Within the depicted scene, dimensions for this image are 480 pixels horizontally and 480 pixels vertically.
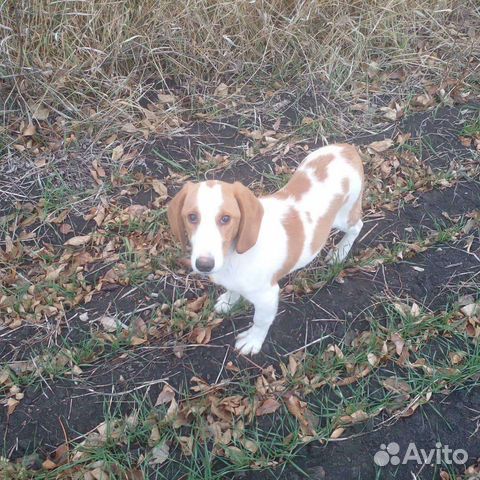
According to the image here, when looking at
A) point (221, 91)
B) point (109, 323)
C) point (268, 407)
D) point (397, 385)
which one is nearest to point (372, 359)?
point (397, 385)

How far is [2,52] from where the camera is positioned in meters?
3.83

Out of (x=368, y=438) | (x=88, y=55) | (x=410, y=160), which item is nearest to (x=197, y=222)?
(x=368, y=438)

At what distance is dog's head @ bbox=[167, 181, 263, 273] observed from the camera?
2.02 meters

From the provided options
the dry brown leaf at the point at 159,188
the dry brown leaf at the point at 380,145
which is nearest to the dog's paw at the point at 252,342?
the dry brown leaf at the point at 159,188

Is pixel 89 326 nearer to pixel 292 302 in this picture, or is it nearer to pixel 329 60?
pixel 292 302

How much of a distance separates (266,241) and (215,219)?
1.44 feet

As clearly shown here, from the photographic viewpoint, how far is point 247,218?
7.05 feet

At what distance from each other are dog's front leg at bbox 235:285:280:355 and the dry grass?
235 cm

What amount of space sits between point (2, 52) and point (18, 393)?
9.15 ft

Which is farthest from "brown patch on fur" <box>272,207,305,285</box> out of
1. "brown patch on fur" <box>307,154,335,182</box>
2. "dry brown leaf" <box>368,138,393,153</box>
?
"dry brown leaf" <box>368,138,393,153</box>

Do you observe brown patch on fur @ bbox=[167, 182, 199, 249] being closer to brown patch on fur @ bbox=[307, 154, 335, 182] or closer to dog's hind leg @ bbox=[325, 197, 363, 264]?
brown patch on fur @ bbox=[307, 154, 335, 182]

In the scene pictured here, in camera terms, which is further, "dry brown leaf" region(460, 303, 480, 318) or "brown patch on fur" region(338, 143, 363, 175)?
"dry brown leaf" region(460, 303, 480, 318)

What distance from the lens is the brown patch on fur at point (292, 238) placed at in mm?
2516

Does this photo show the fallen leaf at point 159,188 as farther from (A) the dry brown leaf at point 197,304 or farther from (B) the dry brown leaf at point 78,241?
(A) the dry brown leaf at point 197,304
